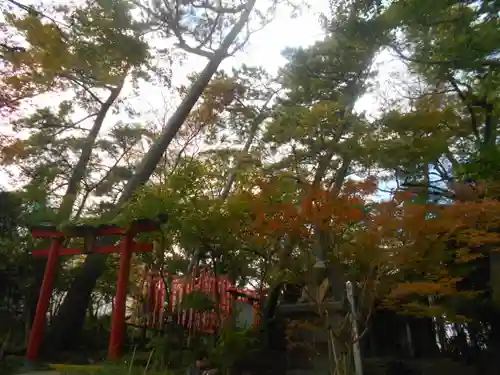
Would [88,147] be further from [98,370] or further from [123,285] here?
[98,370]

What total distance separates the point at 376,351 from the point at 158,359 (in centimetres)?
687

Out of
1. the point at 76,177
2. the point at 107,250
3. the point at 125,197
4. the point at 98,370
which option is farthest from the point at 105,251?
the point at 76,177

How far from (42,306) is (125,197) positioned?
3313 mm

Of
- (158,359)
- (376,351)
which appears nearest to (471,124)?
(376,351)

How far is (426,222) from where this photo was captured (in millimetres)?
7082

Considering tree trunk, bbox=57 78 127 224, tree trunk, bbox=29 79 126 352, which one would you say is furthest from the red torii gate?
tree trunk, bbox=57 78 127 224

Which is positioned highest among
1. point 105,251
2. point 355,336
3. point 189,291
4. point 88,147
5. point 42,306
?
point 88,147

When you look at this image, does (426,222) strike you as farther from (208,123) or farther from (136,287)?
(136,287)

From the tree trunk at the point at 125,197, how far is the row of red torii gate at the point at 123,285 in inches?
29.9

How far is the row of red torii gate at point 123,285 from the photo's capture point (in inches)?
355

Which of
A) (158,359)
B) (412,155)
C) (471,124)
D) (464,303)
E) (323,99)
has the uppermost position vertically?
(323,99)

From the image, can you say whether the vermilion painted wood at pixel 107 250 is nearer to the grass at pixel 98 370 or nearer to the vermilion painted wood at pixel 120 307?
the vermilion painted wood at pixel 120 307

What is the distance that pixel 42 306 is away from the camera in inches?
385

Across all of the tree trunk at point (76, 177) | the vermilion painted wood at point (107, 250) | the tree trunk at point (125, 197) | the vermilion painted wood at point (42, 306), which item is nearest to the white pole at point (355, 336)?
the vermilion painted wood at point (107, 250)
